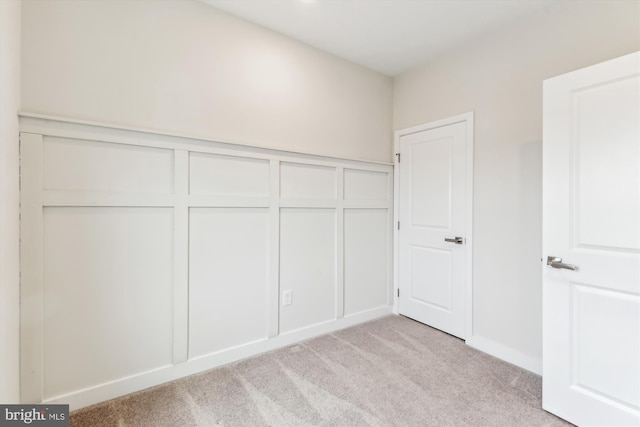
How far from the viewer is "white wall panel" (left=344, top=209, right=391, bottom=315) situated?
2.85 metres

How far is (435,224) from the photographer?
2789mm

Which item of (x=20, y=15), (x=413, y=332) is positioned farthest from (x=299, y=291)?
(x=20, y=15)

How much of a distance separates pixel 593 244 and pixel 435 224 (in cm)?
132

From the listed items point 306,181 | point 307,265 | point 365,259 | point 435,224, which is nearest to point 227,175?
point 306,181

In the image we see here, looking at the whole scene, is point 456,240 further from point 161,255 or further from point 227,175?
point 161,255

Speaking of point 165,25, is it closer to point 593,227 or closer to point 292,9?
point 292,9

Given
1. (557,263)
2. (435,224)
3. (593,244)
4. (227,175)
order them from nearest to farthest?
(593,244) < (557,263) < (227,175) < (435,224)

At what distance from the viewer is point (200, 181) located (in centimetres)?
204

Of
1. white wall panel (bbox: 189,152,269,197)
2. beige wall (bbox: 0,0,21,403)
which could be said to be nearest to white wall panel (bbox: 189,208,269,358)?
white wall panel (bbox: 189,152,269,197)

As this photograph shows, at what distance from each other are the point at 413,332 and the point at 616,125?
82.3 inches

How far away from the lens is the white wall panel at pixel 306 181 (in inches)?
96.1

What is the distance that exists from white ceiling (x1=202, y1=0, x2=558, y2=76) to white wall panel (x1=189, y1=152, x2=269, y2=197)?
1.09 metres

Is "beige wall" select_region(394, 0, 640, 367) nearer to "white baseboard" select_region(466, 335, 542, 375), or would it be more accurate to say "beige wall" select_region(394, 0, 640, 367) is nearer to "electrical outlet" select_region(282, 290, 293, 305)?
"white baseboard" select_region(466, 335, 542, 375)

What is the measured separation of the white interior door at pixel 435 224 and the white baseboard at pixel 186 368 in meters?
0.77
